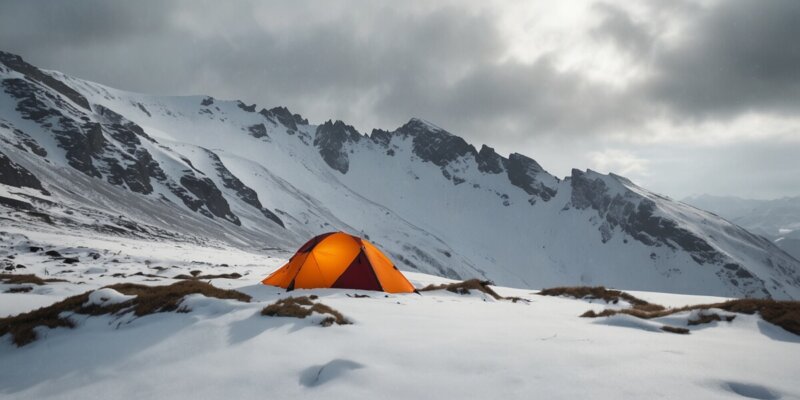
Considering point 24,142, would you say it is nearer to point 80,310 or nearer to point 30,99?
point 30,99

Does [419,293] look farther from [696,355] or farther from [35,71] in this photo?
[35,71]

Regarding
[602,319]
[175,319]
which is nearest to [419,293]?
[602,319]

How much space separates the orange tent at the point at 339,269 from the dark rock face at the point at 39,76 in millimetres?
215633

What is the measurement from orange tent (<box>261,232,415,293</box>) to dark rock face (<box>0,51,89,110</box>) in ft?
707

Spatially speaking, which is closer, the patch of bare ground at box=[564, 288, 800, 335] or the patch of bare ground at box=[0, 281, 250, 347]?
the patch of bare ground at box=[0, 281, 250, 347]

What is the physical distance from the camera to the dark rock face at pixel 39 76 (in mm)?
180350

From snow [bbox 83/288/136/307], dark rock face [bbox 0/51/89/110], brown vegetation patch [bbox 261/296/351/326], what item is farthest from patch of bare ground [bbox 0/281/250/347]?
dark rock face [bbox 0/51/89/110]

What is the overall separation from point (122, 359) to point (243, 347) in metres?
1.75

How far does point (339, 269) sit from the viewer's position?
656 inches

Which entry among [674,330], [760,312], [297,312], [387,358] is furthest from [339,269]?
[760,312]

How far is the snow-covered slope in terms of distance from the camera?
16.6 feet

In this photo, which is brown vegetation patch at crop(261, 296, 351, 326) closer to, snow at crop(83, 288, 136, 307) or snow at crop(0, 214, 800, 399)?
snow at crop(0, 214, 800, 399)

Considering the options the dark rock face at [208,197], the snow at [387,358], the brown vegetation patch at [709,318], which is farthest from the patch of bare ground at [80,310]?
the dark rock face at [208,197]

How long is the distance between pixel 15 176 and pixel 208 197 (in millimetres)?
61402
